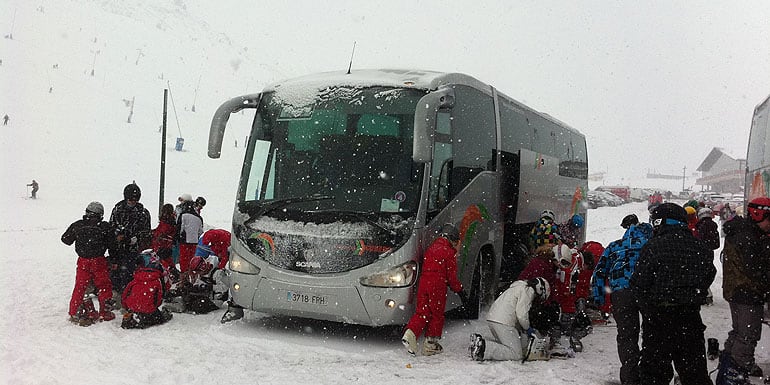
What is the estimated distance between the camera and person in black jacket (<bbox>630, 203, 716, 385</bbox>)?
16.9ft

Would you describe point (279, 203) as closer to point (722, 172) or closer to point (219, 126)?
point (219, 126)

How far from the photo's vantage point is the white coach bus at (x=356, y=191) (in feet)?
24.1

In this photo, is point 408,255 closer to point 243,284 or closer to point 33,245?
point 243,284

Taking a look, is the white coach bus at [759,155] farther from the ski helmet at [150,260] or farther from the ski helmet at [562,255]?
the ski helmet at [150,260]

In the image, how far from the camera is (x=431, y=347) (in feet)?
24.1

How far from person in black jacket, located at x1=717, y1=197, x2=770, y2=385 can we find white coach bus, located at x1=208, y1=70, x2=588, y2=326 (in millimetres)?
3111

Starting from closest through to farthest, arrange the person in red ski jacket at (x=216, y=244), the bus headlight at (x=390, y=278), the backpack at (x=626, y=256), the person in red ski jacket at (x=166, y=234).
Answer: the backpack at (x=626, y=256)
the bus headlight at (x=390, y=278)
the person in red ski jacket at (x=216, y=244)
the person in red ski jacket at (x=166, y=234)

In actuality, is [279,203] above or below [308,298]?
above

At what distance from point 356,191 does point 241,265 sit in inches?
68.1

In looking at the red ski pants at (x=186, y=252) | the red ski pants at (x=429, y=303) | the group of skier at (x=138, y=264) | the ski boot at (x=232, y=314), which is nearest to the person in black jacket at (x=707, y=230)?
the red ski pants at (x=429, y=303)

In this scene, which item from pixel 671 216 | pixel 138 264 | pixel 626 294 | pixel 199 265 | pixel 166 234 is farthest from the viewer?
pixel 166 234

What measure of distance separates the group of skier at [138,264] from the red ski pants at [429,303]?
3476 mm

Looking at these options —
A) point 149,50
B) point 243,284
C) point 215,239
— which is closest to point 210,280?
point 215,239

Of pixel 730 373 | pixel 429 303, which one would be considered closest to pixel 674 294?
pixel 730 373
